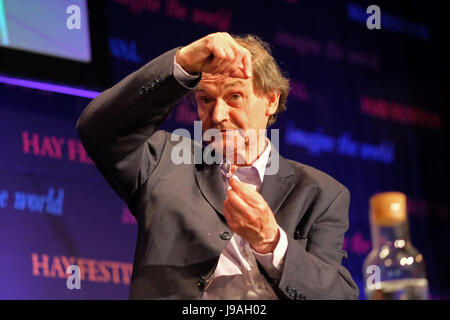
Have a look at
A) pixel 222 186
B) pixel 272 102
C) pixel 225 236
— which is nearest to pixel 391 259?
pixel 225 236

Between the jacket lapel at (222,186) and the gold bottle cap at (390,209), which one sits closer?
the gold bottle cap at (390,209)

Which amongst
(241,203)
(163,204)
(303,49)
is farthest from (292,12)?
(241,203)

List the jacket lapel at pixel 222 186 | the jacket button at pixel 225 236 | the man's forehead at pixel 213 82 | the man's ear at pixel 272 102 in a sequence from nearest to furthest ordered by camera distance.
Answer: the jacket button at pixel 225 236
the jacket lapel at pixel 222 186
the man's forehead at pixel 213 82
the man's ear at pixel 272 102

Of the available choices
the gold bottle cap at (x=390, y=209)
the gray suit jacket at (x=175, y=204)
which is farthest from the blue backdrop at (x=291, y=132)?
the gold bottle cap at (x=390, y=209)

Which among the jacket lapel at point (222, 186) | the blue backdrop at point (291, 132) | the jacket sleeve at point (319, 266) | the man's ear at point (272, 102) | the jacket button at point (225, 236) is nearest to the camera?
the jacket sleeve at point (319, 266)

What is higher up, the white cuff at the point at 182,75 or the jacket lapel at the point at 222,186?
the white cuff at the point at 182,75

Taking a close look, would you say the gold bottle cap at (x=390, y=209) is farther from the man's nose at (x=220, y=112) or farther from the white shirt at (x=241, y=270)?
the man's nose at (x=220, y=112)

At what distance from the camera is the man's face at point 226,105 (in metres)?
1.93

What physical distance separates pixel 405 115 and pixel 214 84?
2.47 meters

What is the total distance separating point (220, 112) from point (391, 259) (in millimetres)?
686

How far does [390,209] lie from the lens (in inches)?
50.6

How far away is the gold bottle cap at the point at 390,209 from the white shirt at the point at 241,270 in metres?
0.33

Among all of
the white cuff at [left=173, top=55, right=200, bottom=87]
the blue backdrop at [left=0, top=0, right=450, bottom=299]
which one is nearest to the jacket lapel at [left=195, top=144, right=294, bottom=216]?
the white cuff at [left=173, top=55, right=200, bottom=87]

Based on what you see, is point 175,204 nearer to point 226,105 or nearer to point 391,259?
point 226,105
